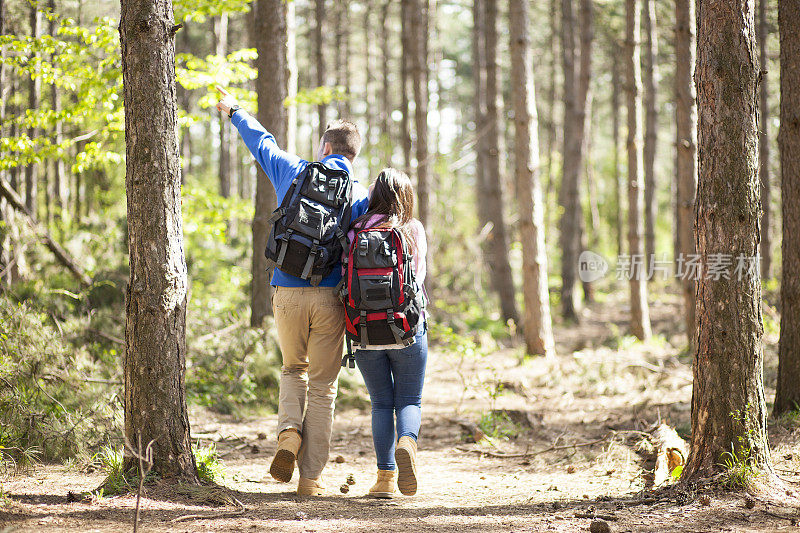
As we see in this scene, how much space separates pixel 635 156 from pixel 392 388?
9235 mm

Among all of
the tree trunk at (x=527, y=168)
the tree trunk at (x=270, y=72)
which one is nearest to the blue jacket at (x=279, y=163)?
the tree trunk at (x=270, y=72)

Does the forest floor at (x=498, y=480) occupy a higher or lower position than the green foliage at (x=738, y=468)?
lower

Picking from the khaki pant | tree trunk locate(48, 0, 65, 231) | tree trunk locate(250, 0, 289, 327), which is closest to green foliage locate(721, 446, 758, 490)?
the khaki pant

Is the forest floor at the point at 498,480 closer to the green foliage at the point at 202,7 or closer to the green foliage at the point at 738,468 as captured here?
the green foliage at the point at 738,468

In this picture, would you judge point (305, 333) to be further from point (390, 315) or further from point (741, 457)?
point (741, 457)

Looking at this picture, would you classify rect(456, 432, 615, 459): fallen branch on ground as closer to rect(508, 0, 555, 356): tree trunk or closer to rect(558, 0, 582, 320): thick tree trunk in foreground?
rect(508, 0, 555, 356): tree trunk

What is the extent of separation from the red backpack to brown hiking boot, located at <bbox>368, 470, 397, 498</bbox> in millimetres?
1004

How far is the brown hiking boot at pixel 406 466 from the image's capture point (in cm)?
434

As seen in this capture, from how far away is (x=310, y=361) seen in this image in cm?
446

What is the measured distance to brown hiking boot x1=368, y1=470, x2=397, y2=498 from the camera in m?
4.61

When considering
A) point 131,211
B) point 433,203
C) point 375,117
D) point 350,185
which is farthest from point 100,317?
point 375,117

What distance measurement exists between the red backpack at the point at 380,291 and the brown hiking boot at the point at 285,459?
0.78 m

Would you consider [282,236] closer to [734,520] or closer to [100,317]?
[734,520]

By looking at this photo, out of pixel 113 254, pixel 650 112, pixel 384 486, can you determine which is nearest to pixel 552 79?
pixel 650 112
